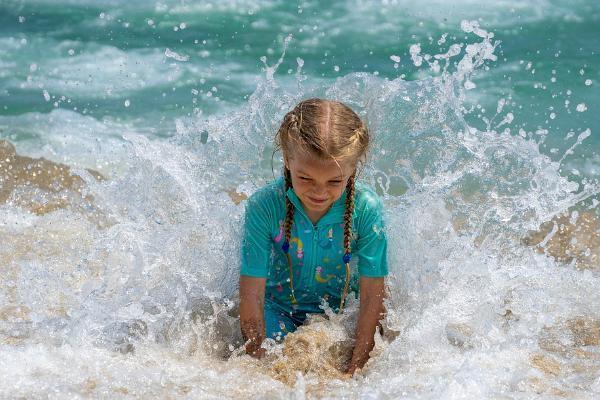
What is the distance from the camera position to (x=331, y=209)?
11.6 feet

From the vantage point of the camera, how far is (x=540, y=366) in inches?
132

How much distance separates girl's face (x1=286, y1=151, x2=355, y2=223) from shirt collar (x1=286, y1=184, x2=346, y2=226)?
0.15 metres

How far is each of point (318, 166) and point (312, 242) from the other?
0.52 m

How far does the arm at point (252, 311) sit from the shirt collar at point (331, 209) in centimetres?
34

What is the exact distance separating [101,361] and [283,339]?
32.1 inches

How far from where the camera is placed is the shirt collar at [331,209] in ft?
11.6

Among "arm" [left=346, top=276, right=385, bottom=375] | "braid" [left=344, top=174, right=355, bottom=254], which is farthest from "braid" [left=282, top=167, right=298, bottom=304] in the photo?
"arm" [left=346, top=276, right=385, bottom=375]

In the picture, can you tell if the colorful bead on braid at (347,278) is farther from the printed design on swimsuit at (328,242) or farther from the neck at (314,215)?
the neck at (314,215)

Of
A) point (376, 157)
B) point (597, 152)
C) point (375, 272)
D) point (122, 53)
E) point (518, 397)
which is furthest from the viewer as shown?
point (122, 53)

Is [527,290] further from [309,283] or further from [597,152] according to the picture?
[597,152]

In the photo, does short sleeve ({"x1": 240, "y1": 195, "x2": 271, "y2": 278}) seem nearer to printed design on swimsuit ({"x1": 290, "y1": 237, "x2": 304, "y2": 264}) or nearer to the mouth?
printed design on swimsuit ({"x1": 290, "y1": 237, "x2": 304, "y2": 264})

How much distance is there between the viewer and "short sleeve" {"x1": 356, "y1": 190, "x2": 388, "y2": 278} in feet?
11.7

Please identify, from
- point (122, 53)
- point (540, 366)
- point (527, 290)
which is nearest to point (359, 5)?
point (122, 53)

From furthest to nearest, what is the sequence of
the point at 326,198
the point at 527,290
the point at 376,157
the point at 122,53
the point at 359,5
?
the point at 359,5 < the point at 122,53 < the point at 376,157 < the point at 527,290 < the point at 326,198
